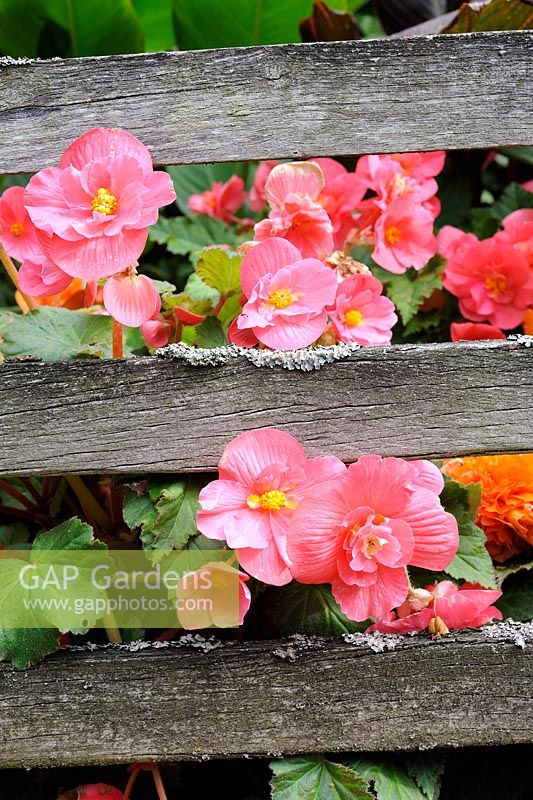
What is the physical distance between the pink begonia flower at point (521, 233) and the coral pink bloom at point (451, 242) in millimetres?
39

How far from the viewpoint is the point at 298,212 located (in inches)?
26.9

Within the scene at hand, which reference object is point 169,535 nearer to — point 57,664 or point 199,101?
point 57,664

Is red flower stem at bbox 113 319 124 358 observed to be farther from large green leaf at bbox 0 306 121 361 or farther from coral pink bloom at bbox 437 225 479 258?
coral pink bloom at bbox 437 225 479 258

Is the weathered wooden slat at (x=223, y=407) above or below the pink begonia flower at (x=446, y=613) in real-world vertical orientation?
above

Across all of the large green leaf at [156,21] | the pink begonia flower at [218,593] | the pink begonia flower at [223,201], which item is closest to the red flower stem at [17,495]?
the pink begonia flower at [218,593]

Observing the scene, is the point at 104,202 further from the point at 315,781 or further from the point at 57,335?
the point at 315,781

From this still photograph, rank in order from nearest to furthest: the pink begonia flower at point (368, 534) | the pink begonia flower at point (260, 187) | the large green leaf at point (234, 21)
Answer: the pink begonia flower at point (368, 534) < the pink begonia flower at point (260, 187) < the large green leaf at point (234, 21)

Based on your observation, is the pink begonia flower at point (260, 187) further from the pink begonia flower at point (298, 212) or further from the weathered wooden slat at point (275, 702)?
the weathered wooden slat at point (275, 702)

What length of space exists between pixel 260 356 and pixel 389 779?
390mm

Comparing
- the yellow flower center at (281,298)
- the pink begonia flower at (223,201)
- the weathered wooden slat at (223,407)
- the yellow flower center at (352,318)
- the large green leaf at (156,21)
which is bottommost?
the weathered wooden slat at (223,407)

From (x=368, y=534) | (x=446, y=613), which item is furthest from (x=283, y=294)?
(x=446, y=613)

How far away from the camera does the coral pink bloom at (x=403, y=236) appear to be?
0.81m

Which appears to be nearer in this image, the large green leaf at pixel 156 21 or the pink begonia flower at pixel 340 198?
the pink begonia flower at pixel 340 198

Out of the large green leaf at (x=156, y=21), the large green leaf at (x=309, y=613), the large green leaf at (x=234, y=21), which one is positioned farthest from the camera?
the large green leaf at (x=156, y=21)
